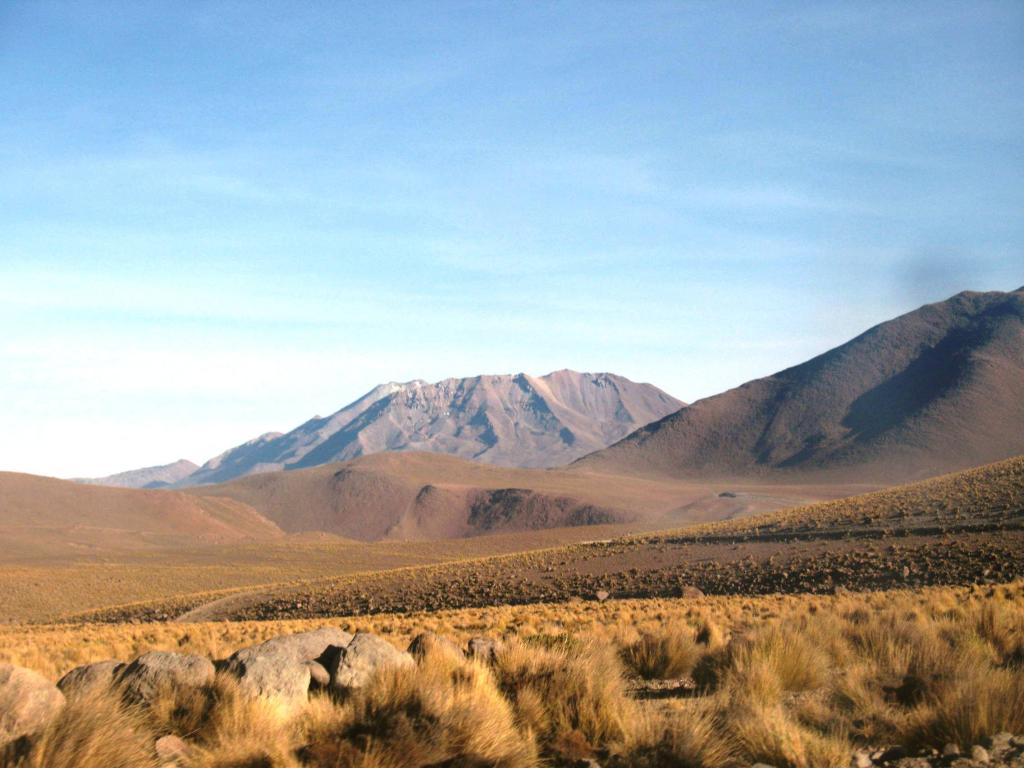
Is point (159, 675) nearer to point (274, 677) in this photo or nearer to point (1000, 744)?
point (274, 677)

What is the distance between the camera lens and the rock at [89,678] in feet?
27.0

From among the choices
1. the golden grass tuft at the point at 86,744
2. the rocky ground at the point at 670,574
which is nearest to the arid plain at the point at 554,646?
the golden grass tuft at the point at 86,744

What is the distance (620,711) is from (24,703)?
16.6 ft

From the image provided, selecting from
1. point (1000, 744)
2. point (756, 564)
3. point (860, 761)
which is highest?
point (860, 761)

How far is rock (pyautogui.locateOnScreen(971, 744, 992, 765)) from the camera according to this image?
6566 mm

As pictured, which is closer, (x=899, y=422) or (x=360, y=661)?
(x=360, y=661)

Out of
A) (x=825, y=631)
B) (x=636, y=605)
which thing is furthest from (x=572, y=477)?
(x=825, y=631)

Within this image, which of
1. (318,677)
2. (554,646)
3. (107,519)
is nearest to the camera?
(318,677)

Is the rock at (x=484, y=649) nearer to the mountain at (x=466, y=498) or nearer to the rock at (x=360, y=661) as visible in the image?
the rock at (x=360, y=661)

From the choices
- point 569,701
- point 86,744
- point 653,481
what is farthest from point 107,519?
point 86,744

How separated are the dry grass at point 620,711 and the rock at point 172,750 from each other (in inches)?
4.1

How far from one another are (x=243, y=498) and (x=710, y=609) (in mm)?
168836

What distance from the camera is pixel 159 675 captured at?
9.12 metres

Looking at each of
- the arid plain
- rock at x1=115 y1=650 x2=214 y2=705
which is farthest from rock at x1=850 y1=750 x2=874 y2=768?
rock at x1=115 y1=650 x2=214 y2=705
